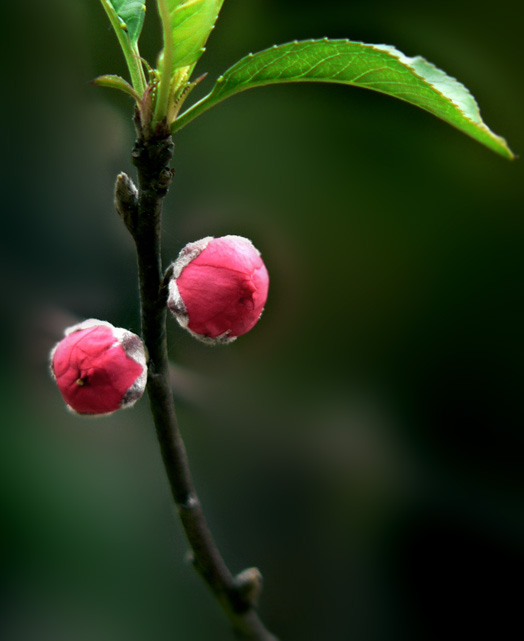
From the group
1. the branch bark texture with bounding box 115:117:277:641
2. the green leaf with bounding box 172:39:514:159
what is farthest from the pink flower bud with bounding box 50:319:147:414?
the green leaf with bounding box 172:39:514:159

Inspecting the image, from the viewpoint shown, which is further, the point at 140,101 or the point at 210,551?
the point at 210,551

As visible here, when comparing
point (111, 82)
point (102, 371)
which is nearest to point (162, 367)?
point (102, 371)

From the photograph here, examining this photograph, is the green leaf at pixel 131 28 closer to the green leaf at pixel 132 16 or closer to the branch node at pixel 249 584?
the green leaf at pixel 132 16

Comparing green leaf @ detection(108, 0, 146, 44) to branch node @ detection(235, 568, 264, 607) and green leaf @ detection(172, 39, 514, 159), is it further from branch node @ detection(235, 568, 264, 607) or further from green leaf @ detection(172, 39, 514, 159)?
branch node @ detection(235, 568, 264, 607)

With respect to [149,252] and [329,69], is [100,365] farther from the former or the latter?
[329,69]

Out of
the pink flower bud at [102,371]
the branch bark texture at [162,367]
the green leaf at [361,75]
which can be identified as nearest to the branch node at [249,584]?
the branch bark texture at [162,367]

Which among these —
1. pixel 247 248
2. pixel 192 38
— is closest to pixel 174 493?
pixel 247 248
